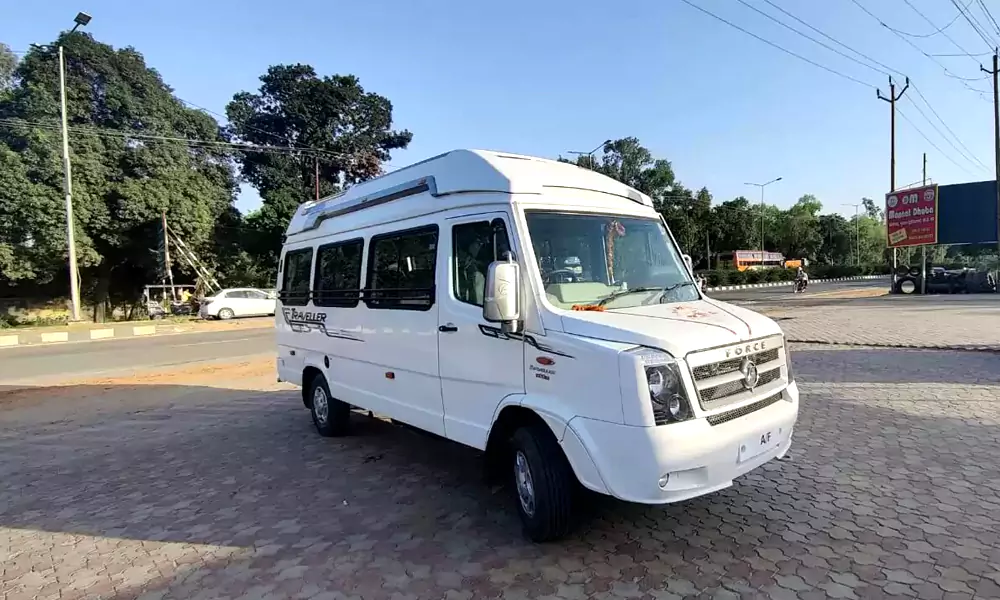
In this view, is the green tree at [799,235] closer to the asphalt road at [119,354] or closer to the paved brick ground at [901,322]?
the paved brick ground at [901,322]

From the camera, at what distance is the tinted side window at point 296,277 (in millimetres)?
7098

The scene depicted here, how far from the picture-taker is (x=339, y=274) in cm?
632

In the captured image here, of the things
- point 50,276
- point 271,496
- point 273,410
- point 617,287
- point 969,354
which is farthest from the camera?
point 50,276

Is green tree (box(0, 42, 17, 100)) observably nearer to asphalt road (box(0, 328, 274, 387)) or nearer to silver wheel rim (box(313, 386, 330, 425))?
asphalt road (box(0, 328, 274, 387))

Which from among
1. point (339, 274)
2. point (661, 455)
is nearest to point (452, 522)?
point (661, 455)

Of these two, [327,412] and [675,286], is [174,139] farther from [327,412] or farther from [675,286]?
[675,286]

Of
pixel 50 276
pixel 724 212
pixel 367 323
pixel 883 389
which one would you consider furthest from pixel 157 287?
pixel 724 212

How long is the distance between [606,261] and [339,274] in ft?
10.2

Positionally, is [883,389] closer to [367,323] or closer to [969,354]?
[969,354]

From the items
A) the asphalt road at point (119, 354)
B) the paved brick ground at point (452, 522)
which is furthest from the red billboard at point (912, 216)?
the asphalt road at point (119, 354)

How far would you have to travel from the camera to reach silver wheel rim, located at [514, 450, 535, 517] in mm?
3918

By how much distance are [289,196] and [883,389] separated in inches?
1432

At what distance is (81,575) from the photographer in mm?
3834

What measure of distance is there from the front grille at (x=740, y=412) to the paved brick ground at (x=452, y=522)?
2.83ft
